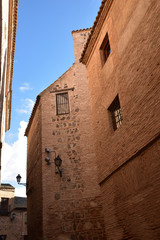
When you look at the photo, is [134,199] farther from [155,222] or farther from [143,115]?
[143,115]

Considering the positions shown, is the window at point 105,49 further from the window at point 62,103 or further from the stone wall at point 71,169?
the window at point 62,103

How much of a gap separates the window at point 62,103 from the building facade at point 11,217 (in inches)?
623

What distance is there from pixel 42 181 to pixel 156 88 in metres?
7.96

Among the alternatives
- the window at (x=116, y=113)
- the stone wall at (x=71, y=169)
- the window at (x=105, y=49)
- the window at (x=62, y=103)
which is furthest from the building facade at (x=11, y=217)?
the window at (x=105, y=49)

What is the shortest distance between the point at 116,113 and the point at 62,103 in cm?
636

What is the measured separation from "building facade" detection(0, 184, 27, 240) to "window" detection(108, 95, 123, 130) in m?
20.7

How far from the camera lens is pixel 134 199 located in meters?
5.16

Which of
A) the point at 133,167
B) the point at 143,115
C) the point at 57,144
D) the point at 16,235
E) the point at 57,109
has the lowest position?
the point at 16,235

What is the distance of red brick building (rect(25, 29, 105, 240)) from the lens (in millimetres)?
10234

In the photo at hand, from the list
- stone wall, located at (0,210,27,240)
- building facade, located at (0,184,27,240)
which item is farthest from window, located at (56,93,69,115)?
Result: stone wall, located at (0,210,27,240)

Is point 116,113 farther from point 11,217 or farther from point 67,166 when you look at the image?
point 11,217

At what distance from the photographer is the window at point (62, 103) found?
41.3 feet

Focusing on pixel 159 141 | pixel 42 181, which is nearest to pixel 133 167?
pixel 159 141

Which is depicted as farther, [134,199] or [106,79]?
[106,79]
